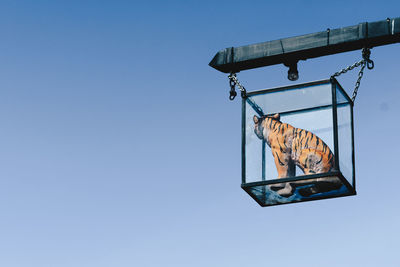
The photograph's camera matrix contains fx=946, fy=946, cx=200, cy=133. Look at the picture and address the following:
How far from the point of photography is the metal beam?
8.35 meters

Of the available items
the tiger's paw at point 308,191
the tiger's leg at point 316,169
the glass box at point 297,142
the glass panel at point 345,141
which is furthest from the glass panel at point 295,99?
the tiger's paw at point 308,191

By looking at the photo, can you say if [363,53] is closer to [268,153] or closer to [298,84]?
[298,84]

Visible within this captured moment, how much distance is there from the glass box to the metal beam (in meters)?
0.32

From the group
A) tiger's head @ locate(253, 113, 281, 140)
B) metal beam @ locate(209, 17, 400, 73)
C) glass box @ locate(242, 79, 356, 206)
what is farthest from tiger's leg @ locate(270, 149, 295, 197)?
metal beam @ locate(209, 17, 400, 73)

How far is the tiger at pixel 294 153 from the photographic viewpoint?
852 centimetres

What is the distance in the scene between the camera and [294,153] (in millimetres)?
8766

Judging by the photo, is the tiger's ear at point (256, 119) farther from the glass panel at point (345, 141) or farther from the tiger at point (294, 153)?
the glass panel at point (345, 141)

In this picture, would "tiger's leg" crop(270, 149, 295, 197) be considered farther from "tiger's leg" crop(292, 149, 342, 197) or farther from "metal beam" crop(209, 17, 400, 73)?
"metal beam" crop(209, 17, 400, 73)

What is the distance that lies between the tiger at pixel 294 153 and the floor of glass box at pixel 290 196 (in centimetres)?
2

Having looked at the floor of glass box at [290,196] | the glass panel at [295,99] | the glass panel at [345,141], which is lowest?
the floor of glass box at [290,196]

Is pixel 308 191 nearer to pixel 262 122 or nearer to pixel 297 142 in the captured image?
pixel 297 142

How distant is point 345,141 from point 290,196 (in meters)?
0.72

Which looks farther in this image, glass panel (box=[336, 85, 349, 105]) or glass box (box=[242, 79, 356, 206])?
glass panel (box=[336, 85, 349, 105])

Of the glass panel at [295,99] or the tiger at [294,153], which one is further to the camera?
the glass panel at [295,99]
